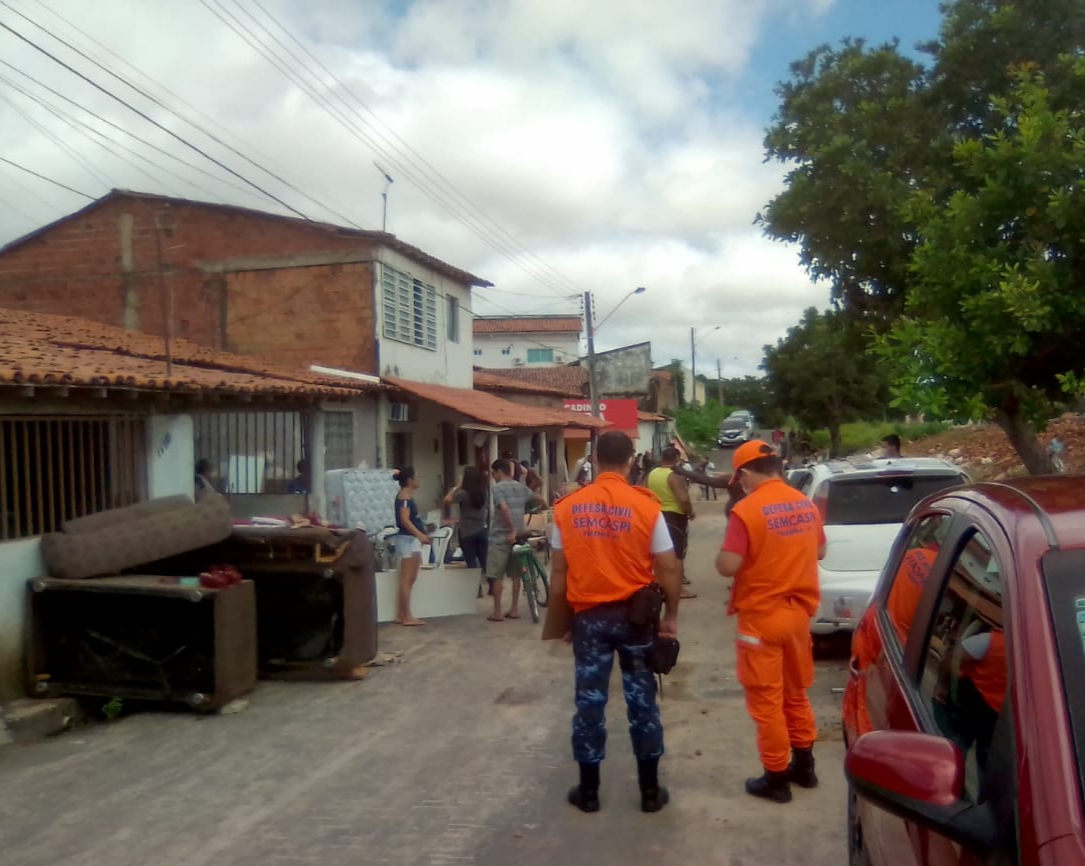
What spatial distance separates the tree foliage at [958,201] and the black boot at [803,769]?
12.4 ft

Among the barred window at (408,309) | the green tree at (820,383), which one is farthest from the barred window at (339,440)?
the green tree at (820,383)

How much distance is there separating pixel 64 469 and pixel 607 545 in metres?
5.65

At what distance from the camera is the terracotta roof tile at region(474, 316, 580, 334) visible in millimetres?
54375

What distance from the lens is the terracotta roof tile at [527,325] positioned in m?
54.4

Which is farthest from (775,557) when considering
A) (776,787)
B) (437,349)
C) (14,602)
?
(437,349)

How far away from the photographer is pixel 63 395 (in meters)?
7.77

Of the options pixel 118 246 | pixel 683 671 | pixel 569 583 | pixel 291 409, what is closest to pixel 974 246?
pixel 683 671

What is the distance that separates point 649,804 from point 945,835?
3.14 metres

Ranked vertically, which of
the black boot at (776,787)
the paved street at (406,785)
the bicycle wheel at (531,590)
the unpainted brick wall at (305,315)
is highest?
the unpainted brick wall at (305,315)

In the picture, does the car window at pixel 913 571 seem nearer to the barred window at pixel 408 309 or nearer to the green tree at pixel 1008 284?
the green tree at pixel 1008 284

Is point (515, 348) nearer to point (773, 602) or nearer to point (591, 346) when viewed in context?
point (591, 346)

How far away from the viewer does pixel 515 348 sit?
54625 millimetres

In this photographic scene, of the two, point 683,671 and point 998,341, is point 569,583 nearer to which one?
point 683,671

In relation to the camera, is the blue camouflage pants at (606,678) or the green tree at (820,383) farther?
the green tree at (820,383)
